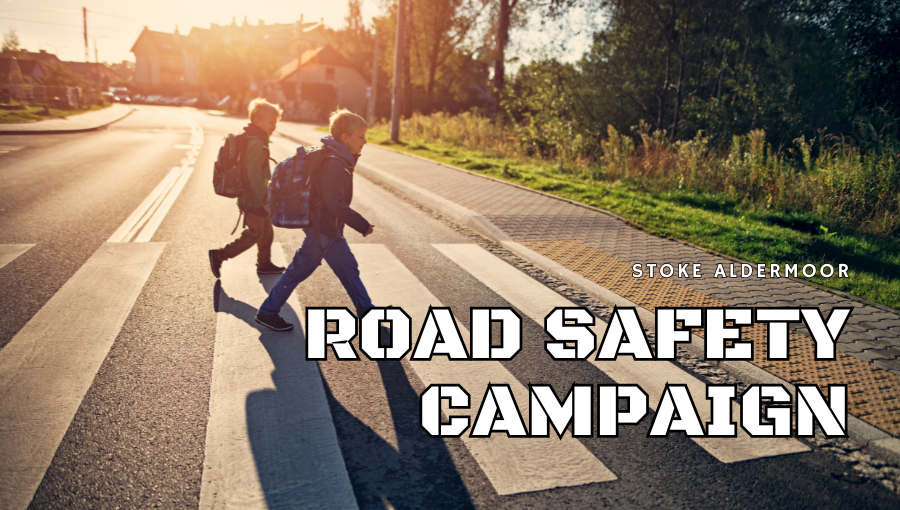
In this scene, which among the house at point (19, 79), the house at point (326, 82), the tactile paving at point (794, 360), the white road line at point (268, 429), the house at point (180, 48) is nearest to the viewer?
the white road line at point (268, 429)

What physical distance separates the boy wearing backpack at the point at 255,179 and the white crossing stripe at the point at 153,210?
6.47 ft

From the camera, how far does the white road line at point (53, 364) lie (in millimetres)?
2635

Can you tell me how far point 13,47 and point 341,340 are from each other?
5977 cm

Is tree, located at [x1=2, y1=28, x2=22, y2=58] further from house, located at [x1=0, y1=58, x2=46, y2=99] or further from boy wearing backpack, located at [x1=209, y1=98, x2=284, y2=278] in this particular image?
boy wearing backpack, located at [x1=209, y1=98, x2=284, y2=278]

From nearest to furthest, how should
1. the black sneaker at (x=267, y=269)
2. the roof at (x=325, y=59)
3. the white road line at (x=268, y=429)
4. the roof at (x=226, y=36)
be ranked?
the white road line at (x=268, y=429)
the black sneaker at (x=267, y=269)
the roof at (x=325, y=59)
the roof at (x=226, y=36)

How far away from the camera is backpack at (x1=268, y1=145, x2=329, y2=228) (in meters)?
4.05

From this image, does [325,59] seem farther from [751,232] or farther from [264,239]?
[264,239]

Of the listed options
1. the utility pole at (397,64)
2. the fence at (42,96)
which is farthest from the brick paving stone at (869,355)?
the fence at (42,96)

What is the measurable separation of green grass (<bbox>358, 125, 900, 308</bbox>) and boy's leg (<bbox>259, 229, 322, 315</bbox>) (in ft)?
17.9

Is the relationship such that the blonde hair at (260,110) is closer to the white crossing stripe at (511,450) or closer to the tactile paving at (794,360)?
the white crossing stripe at (511,450)

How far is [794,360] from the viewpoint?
4.09 metres

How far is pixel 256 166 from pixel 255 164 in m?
0.02

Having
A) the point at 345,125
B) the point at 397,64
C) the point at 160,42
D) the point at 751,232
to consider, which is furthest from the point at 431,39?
the point at 160,42

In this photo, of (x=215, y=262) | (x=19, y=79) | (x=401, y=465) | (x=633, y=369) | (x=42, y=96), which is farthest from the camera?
(x=19, y=79)
